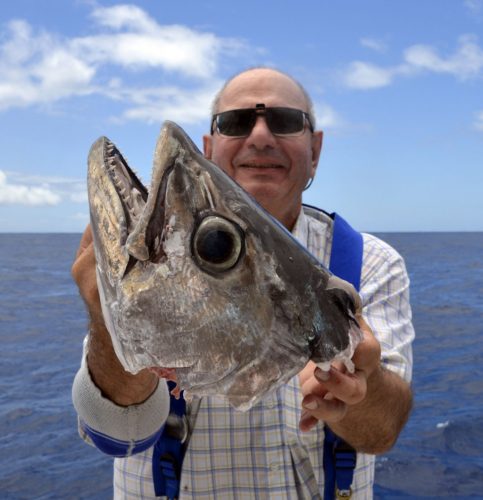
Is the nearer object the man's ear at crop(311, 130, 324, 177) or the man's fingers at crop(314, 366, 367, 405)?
the man's fingers at crop(314, 366, 367, 405)

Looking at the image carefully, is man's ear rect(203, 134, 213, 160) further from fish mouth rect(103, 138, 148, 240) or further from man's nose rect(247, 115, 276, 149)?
fish mouth rect(103, 138, 148, 240)

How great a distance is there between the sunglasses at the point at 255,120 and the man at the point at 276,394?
14mm

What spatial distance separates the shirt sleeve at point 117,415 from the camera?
8.62 ft

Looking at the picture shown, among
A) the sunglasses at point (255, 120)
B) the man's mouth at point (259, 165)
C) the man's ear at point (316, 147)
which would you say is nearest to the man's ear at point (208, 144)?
the sunglasses at point (255, 120)

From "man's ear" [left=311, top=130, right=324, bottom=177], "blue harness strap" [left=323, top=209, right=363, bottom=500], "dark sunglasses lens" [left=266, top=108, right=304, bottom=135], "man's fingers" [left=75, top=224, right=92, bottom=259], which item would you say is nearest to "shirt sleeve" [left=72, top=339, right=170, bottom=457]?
"man's fingers" [left=75, top=224, right=92, bottom=259]

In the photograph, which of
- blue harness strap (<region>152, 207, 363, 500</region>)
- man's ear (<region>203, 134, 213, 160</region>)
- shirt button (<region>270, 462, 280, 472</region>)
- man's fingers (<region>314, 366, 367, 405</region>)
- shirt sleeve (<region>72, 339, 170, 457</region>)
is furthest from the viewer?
man's ear (<region>203, 134, 213, 160</region>)

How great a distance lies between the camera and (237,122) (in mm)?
3582

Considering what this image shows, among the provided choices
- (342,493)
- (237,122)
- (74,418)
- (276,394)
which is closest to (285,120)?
(237,122)

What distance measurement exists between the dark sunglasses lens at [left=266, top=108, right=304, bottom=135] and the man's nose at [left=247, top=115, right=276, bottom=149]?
0.04m

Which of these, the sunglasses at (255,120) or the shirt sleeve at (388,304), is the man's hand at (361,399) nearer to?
the shirt sleeve at (388,304)

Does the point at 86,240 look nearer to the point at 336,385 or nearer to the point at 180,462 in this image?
the point at 336,385

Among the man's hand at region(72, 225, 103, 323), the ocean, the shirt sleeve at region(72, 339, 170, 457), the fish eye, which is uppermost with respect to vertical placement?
the fish eye

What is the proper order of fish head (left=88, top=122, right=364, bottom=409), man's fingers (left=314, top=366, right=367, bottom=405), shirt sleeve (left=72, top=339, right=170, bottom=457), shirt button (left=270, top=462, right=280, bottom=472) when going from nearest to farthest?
fish head (left=88, top=122, right=364, bottom=409), man's fingers (left=314, top=366, right=367, bottom=405), shirt sleeve (left=72, top=339, right=170, bottom=457), shirt button (left=270, top=462, right=280, bottom=472)

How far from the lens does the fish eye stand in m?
1.65
